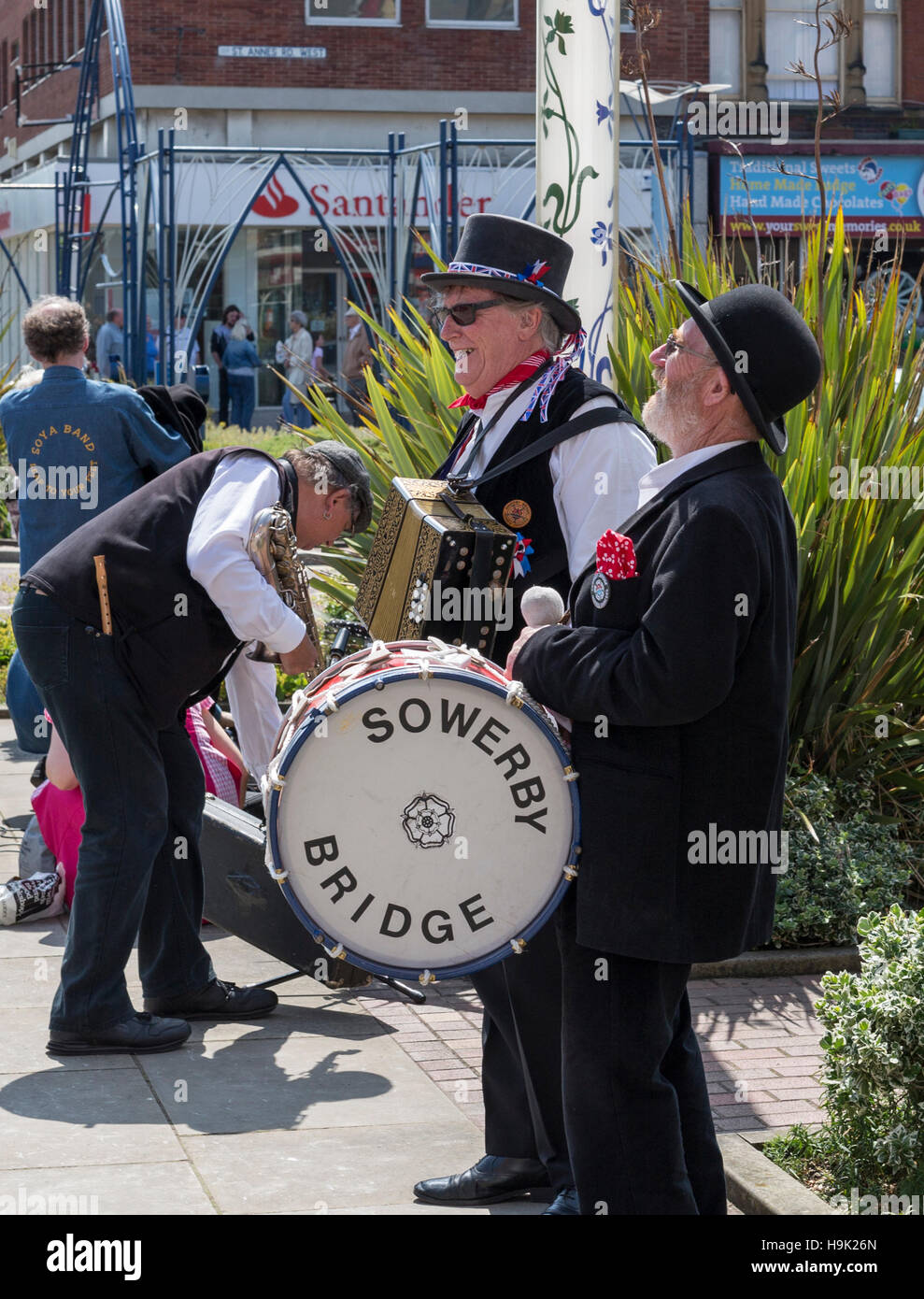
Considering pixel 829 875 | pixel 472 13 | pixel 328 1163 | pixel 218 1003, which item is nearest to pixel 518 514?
pixel 328 1163

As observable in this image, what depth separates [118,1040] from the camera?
16.1 ft

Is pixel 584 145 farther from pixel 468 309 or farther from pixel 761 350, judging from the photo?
pixel 761 350

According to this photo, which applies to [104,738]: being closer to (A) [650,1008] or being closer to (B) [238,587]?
(B) [238,587]

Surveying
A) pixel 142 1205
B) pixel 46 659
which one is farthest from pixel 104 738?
pixel 142 1205

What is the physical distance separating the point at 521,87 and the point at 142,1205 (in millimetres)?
30087

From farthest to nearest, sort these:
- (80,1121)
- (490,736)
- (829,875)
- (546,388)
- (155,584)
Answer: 1. (829,875)
2. (155,584)
3. (80,1121)
4. (546,388)
5. (490,736)

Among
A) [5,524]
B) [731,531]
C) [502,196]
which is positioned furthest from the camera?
[502,196]

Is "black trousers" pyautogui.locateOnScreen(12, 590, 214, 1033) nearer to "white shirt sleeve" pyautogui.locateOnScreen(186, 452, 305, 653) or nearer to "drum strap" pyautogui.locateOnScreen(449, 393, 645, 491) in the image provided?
"white shirt sleeve" pyautogui.locateOnScreen(186, 452, 305, 653)

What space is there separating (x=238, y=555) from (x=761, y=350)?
1.74m

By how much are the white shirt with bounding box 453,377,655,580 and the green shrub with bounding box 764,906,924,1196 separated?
1124 millimetres

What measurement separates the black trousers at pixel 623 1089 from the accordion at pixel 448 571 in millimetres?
785

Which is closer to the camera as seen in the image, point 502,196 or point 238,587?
point 238,587

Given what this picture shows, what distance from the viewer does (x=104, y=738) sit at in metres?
4.77

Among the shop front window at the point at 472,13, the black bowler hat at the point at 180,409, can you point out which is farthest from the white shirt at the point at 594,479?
the shop front window at the point at 472,13
